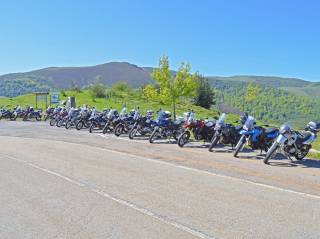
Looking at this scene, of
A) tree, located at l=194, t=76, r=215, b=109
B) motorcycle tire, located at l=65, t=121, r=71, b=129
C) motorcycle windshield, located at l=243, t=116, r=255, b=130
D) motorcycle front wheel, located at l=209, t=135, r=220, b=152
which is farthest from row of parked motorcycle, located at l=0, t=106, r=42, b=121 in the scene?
tree, located at l=194, t=76, r=215, b=109

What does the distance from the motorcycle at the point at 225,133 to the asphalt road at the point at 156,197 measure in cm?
189

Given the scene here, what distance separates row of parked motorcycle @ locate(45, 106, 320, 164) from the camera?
503 inches

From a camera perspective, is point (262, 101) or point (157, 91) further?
point (262, 101)

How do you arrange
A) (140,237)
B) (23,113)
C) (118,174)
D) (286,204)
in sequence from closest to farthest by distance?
1. (140,237)
2. (286,204)
3. (118,174)
4. (23,113)

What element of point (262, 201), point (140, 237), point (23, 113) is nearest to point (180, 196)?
point (262, 201)

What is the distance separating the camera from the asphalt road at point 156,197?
589 centimetres

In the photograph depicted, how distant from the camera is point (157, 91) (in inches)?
1793

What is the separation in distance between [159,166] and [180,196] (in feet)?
12.9

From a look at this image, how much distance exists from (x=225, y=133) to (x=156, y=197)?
27.4 feet

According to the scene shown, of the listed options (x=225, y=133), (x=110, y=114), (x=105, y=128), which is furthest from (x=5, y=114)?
(x=225, y=133)

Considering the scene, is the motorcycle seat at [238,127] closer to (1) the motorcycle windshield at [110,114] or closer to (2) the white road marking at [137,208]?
(2) the white road marking at [137,208]

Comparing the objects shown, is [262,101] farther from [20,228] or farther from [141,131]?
[20,228]

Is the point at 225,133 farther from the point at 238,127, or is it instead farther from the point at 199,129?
the point at 199,129

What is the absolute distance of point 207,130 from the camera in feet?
57.3
